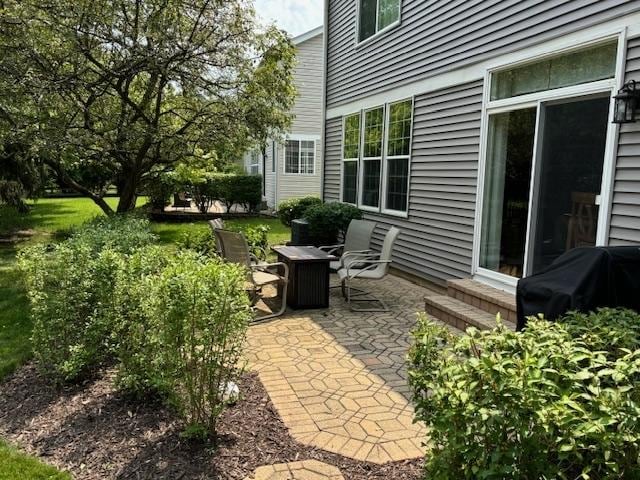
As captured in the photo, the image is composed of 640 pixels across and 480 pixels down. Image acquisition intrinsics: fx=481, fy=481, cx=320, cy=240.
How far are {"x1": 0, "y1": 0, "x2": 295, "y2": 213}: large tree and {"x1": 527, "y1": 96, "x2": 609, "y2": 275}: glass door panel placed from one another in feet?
15.1

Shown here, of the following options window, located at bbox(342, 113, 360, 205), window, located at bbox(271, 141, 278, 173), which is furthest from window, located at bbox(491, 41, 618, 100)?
window, located at bbox(271, 141, 278, 173)

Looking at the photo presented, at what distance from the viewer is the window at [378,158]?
7.87 m

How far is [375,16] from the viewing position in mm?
8695

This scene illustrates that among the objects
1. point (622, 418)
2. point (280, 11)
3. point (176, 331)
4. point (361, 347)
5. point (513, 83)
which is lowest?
point (361, 347)

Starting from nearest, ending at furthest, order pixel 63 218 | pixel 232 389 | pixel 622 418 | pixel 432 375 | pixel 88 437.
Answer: pixel 622 418 < pixel 432 375 < pixel 88 437 < pixel 232 389 < pixel 63 218

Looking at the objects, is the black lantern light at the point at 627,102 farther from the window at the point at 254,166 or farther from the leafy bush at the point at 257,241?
the window at the point at 254,166

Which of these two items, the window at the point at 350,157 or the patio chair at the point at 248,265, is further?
the window at the point at 350,157

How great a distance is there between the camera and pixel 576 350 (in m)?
1.80

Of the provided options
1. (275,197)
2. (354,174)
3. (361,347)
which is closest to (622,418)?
(361,347)

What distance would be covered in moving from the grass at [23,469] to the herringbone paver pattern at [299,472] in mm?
1058

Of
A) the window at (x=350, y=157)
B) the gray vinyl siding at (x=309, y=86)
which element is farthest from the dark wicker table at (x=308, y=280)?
the gray vinyl siding at (x=309, y=86)

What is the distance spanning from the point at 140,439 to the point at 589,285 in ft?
A: 9.58

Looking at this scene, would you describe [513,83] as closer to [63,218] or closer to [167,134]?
[167,134]

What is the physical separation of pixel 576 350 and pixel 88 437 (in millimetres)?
2771
